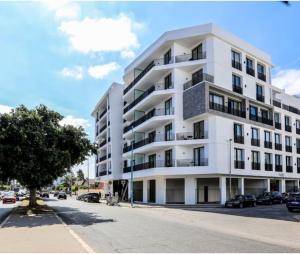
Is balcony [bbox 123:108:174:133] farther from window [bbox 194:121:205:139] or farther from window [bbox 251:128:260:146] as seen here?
window [bbox 251:128:260:146]

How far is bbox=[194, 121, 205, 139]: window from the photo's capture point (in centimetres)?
4510

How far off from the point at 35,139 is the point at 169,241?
15.9 meters

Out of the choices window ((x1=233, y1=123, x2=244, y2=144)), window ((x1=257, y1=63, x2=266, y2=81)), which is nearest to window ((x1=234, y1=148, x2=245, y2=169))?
window ((x1=233, y1=123, x2=244, y2=144))

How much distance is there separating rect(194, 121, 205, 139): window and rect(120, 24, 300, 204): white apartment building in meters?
0.12

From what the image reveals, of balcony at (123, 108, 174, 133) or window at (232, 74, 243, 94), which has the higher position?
window at (232, 74, 243, 94)

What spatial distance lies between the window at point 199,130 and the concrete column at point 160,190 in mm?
6750

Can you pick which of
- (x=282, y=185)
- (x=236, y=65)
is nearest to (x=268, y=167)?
(x=282, y=185)

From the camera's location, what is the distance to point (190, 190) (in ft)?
148

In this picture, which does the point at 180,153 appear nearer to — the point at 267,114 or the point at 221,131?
the point at 221,131

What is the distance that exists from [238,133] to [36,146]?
27005 mm

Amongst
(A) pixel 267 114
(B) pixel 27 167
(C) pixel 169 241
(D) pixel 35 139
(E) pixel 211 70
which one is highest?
(E) pixel 211 70

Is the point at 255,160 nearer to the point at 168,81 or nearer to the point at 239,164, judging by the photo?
the point at 239,164

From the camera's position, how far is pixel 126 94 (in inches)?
2424

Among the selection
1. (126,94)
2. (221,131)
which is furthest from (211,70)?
(126,94)
